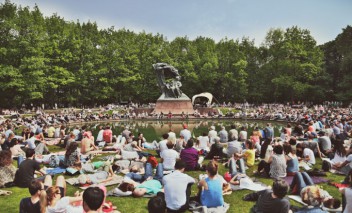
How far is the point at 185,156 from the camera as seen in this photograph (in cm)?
1042

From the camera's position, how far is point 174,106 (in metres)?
42.5

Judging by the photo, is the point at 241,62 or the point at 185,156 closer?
the point at 185,156

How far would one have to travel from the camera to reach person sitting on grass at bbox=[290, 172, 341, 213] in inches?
215

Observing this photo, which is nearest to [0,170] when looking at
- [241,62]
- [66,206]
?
[66,206]

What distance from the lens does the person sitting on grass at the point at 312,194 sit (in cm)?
547

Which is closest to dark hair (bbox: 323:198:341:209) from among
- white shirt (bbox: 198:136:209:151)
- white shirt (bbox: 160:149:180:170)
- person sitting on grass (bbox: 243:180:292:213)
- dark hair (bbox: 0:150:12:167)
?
person sitting on grass (bbox: 243:180:292:213)

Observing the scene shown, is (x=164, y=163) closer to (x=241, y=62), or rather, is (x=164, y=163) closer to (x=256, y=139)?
(x=256, y=139)

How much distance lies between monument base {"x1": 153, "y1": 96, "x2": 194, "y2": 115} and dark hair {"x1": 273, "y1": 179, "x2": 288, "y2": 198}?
36751mm

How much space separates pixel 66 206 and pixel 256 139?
1013 cm

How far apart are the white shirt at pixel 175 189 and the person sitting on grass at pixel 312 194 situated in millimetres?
2401

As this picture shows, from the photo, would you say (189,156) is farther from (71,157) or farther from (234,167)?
(71,157)

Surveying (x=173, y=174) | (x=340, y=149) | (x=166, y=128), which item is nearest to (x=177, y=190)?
(x=173, y=174)

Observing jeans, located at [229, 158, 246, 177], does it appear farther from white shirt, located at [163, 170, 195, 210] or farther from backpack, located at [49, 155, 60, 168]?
backpack, located at [49, 155, 60, 168]

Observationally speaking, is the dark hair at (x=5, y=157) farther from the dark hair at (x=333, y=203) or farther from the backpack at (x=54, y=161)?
the dark hair at (x=333, y=203)
